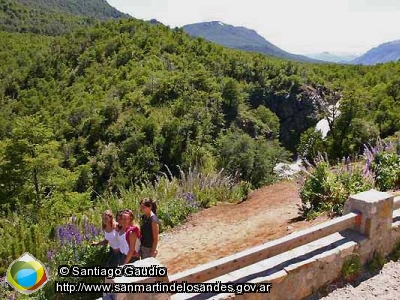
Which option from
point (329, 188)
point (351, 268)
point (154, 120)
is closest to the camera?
point (351, 268)

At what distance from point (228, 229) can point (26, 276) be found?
3932 millimetres

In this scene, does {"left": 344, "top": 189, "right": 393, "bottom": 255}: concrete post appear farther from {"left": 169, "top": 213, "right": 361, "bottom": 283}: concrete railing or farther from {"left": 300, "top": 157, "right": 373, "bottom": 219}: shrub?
{"left": 300, "top": 157, "right": 373, "bottom": 219}: shrub

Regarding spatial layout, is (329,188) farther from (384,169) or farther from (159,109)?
(159,109)

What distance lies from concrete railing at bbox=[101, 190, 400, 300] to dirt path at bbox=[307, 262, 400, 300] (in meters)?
0.16

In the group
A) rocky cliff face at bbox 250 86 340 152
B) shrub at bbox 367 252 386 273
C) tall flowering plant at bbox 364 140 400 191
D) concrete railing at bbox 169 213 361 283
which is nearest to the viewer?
concrete railing at bbox 169 213 361 283

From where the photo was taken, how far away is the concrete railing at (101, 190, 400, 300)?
394 centimetres

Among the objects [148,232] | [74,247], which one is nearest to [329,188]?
[148,232]

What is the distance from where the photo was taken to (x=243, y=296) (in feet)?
12.8

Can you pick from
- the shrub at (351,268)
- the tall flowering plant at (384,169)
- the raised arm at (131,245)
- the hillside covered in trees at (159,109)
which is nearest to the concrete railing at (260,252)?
the shrub at (351,268)

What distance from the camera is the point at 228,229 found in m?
7.91

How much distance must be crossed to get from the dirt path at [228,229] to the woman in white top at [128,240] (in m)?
1.13

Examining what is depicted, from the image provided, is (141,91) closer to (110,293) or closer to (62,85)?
(62,85)

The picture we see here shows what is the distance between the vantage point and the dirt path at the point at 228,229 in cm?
659

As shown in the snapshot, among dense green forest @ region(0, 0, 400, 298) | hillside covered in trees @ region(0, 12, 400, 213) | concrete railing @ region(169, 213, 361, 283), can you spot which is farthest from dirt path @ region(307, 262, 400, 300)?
hillside covered in trees @ region(0, 12, 400, 213)
